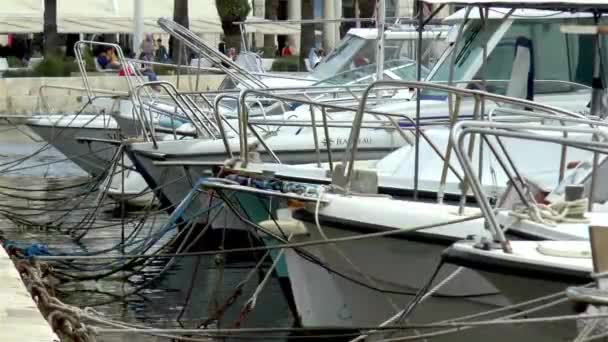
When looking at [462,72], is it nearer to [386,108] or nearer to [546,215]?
[386,108]

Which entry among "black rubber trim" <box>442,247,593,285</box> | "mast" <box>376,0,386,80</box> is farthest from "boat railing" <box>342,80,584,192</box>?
"mast" <box>376,0,386,80</box>

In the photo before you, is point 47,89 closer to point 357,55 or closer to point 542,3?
point 357,55

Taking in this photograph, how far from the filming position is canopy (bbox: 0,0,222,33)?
39062 millimetres

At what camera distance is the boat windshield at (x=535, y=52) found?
1449cm

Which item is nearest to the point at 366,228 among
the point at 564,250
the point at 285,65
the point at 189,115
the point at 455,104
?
the point at 455,104

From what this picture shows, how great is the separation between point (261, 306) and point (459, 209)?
418 cm

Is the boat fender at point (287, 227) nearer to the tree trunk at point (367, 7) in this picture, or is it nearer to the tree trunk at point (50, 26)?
the tree trunk at point (367, 7)

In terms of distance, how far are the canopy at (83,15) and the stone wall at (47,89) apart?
6427 millimetres

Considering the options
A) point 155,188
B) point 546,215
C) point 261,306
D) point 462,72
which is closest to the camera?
point 546,215

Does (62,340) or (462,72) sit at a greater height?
(462,72)

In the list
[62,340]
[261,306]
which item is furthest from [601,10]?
[62,340]

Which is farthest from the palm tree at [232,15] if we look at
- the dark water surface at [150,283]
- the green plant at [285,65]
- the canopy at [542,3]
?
the canopy at [542,3]

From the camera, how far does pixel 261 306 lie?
13.0 metres

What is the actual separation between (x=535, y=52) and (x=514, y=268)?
762cm
